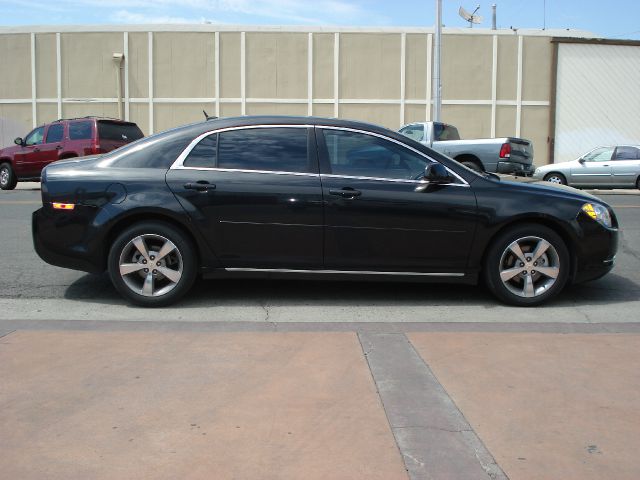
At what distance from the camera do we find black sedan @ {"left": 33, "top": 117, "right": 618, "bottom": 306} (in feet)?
20.3

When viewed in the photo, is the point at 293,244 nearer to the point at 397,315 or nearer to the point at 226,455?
the point at 397,315

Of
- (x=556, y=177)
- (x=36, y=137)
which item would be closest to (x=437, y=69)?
(x=556, y=177)

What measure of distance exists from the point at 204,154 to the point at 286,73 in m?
22.6

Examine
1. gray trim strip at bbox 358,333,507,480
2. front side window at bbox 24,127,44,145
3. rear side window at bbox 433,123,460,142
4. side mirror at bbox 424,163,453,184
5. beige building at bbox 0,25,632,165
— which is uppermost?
beige building at bbox 0,25,632,165

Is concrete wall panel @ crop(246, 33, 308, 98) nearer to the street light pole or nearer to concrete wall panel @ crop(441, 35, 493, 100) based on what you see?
concrete wall panel @ crop(441, 35, 493, 100)

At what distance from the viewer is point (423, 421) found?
3844mm

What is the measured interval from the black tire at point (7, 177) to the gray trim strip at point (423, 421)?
15.9m

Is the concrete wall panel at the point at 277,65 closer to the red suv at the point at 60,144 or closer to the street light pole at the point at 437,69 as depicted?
the street light pole at the point at 437,69

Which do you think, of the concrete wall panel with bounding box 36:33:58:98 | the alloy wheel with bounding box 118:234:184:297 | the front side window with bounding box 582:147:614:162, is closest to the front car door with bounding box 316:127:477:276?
the alloy wheel with bounding box 118:234:184:297

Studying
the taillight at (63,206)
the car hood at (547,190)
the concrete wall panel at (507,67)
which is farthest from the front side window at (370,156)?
the concrete wall panel at (507,67)

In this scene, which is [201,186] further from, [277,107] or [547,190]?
[277,107]

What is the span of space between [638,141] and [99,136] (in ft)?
70.9

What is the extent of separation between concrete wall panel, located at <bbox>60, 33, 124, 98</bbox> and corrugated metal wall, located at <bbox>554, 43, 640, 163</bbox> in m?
17.5

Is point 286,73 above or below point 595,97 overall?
above
